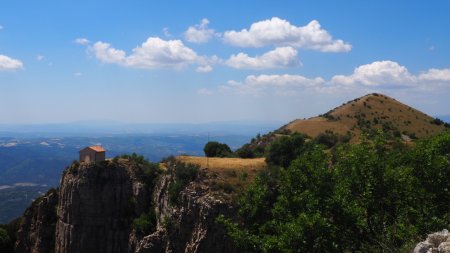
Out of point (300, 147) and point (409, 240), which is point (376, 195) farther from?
point (300, 147)

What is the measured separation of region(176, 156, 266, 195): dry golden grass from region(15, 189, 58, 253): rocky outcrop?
17440 mm

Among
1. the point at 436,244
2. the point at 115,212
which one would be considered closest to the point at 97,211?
the point at 115,212

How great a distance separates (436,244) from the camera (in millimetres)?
11758

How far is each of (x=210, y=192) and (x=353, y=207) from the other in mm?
22095

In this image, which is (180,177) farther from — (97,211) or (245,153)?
(245,153)

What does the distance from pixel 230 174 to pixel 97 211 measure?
1494 centimetres

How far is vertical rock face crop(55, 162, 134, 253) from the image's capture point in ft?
149

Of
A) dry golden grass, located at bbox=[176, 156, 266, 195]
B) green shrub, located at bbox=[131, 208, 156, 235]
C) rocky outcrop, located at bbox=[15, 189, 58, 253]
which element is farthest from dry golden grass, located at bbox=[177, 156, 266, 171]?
rocky outcrop, located at bbox=[15, 189, 58, 253]

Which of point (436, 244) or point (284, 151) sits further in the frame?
point (284, 151)

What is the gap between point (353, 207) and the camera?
55.9ft

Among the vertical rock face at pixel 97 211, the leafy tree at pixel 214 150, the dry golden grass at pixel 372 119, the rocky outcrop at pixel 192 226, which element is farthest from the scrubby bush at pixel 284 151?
the dry golden grass at pixel 372 119

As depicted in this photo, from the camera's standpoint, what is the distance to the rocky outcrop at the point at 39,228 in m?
51.1

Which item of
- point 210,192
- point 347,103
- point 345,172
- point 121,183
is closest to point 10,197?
point 347,103

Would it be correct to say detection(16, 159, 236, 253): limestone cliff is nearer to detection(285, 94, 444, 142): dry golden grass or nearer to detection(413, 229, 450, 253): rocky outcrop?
detection(413, 229, 450, 253): rocky outcrop
